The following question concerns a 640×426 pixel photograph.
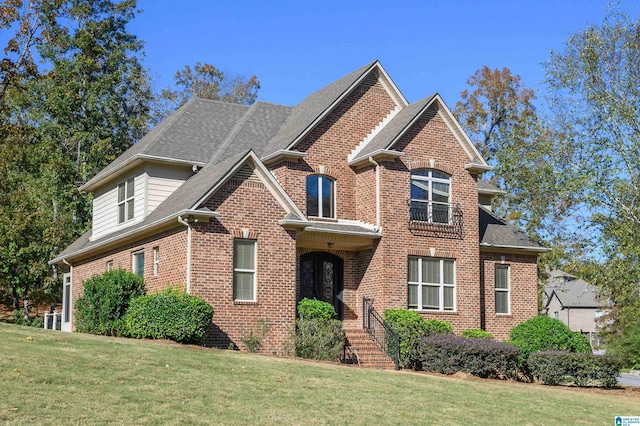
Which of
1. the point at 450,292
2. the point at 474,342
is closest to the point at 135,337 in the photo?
the point at 474,342

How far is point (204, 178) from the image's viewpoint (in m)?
24.6

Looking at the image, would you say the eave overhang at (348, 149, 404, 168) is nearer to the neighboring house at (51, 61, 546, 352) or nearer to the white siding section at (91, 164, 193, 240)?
the neighboring house at (51, 61, 546, 352)

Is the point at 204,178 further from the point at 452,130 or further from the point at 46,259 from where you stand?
the point at 46,259

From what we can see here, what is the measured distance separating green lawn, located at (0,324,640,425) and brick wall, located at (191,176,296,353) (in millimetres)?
2691

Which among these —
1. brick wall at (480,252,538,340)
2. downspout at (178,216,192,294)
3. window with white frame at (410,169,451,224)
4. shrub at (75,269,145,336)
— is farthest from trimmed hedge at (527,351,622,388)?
shrub at (75,269,145,336)

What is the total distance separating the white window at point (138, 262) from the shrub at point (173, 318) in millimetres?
4539

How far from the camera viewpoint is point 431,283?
27.4 m

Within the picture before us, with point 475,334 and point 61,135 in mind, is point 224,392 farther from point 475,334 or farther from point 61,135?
point 61,135

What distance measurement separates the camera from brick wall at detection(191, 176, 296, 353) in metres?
22.5

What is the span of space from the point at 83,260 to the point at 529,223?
23316 mm

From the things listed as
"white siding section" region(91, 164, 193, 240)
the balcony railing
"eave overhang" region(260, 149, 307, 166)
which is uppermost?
"eave overhang" region(260, 149, 307, 166)

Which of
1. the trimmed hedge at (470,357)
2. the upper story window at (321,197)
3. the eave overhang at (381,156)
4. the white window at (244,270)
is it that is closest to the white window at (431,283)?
the upper story window at (321,197)

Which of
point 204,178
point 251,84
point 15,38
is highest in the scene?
point 251,84

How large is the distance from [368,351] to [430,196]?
6.07 m
